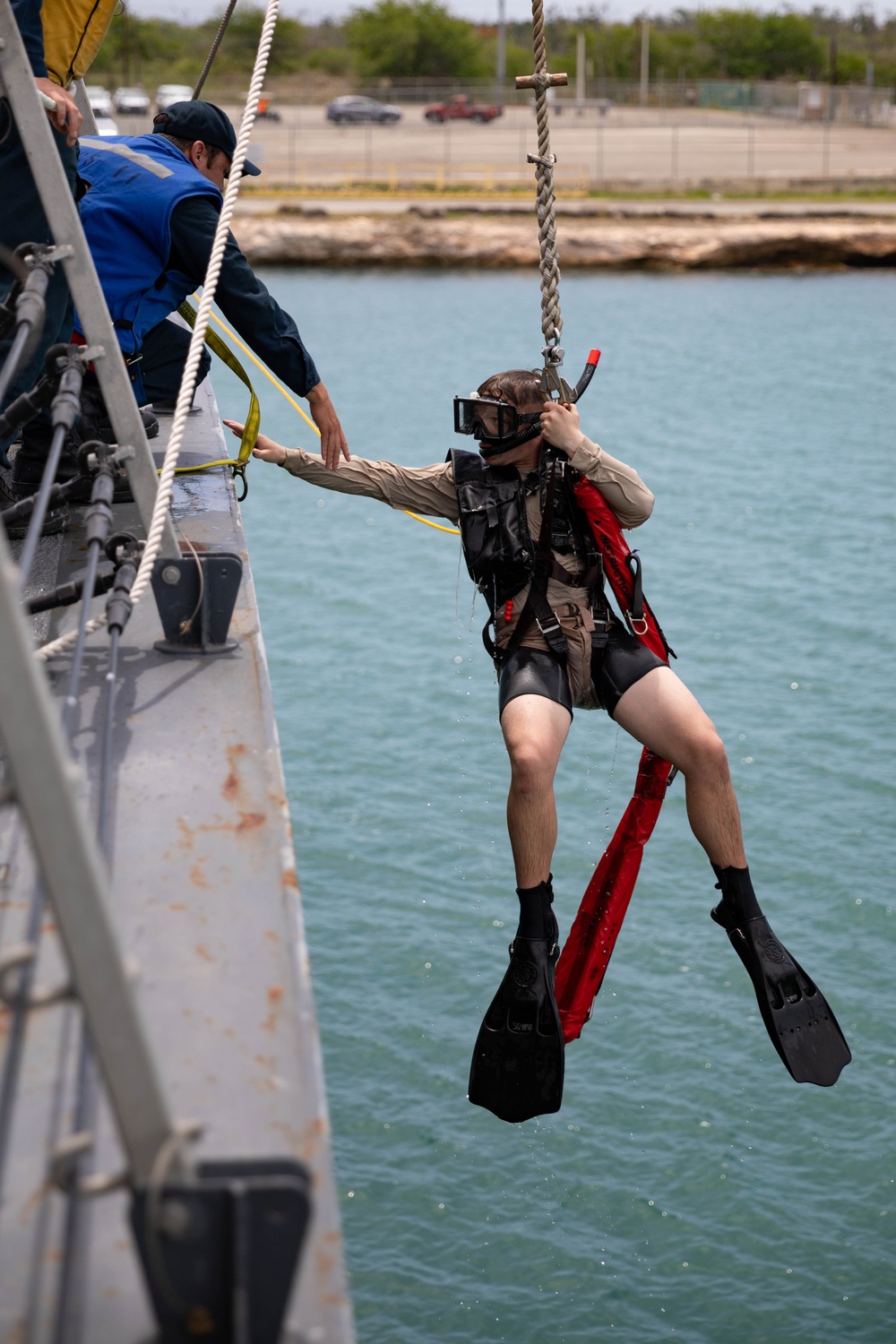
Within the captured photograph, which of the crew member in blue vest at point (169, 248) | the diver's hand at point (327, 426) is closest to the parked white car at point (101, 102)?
the crew member in blue vest at point (169, 248)

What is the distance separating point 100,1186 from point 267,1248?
22 centimetres

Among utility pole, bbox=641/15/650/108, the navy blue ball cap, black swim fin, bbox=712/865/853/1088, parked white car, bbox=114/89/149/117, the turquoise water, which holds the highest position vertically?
utility pole, bbox=641/15/650/108

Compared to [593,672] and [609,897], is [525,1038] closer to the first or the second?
[609,897]

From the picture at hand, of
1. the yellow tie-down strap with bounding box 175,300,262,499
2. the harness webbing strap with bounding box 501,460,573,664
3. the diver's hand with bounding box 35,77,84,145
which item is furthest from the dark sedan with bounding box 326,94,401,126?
the diver's hand with bounding box 35,77,84,145

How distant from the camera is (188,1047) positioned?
2.21 metres

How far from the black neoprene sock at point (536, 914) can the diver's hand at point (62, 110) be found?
2497mm

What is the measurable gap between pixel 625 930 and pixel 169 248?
574 cm

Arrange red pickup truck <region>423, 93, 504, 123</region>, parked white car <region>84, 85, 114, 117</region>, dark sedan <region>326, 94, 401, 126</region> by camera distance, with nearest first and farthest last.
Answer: parked white car <region>84, 85, 114, 117</region> → dark sedan <region>326, 94, 401, 126</region> → red pickup truck <region>423, 93, 504, 123</region>

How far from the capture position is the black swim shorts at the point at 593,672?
190 inches

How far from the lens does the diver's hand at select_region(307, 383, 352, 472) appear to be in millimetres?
4746

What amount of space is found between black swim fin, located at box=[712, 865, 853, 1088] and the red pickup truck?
186 ft

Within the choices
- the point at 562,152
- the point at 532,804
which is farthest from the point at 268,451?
the point at 562,152

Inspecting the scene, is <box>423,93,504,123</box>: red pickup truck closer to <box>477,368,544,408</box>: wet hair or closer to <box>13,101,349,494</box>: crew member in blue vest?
<box>13,101,349,494</box>: crew member in blue vest

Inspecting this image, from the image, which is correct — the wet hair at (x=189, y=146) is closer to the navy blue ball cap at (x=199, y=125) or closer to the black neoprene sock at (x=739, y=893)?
the navy blue ball cap at (x=199, y=125)
